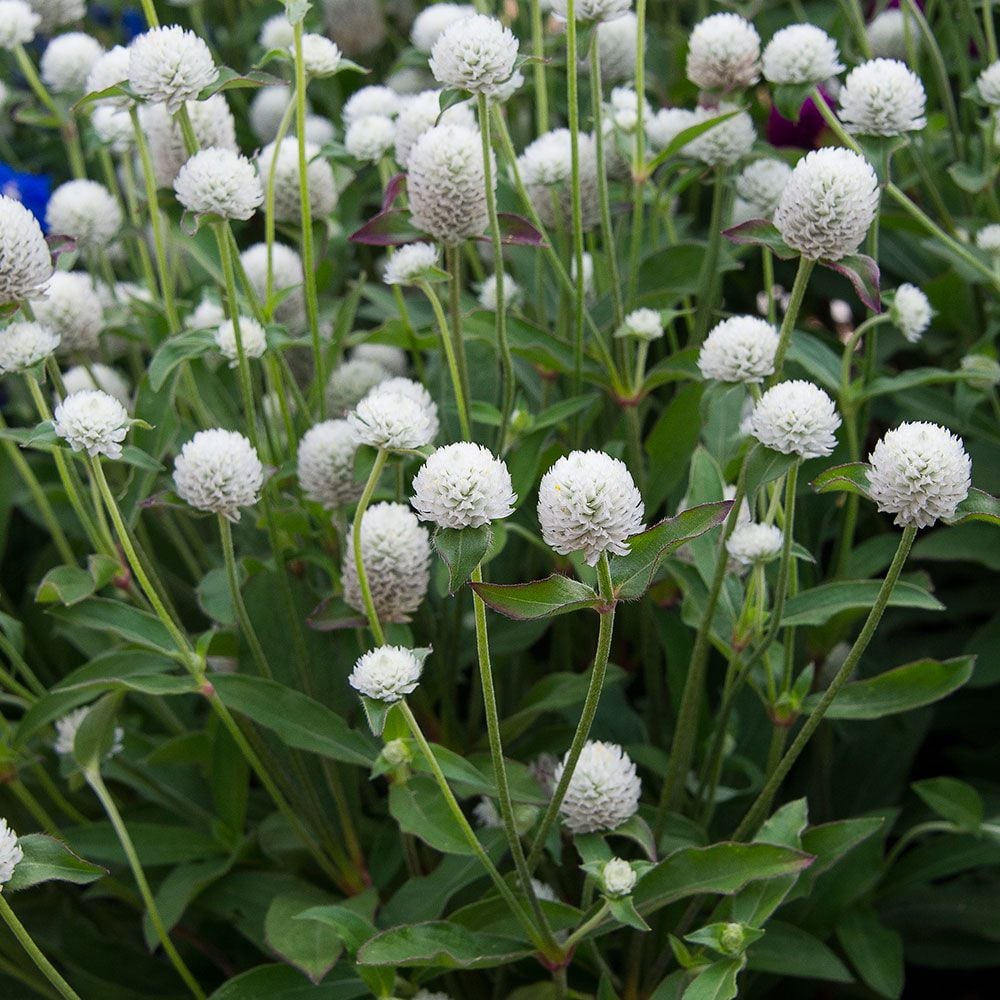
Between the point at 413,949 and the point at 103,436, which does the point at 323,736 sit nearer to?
the point at 413,949

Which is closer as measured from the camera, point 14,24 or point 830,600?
point 830,600

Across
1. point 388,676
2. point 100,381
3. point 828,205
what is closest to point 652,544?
point 388,676

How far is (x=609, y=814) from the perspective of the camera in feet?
3.63

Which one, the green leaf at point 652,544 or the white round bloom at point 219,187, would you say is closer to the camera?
the green leaf at point 652,544

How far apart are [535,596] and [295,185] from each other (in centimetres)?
85

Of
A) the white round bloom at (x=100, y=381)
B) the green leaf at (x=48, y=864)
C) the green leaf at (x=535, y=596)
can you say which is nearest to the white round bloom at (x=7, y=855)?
the green leaf at (x=48, y=864)

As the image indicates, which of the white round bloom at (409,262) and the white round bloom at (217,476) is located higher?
the white round bloom at (409,262)

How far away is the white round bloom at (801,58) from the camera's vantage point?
1291 mm

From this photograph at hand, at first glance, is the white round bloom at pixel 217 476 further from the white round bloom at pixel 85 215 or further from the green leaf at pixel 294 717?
the white round bloom at pixel 85 215

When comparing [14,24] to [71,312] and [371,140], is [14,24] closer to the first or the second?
[71,312]

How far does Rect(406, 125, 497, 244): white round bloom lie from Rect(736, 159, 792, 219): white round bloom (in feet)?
1.54

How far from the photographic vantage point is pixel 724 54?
1409 mm

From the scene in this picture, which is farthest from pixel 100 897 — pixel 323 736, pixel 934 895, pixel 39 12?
pixel 39 12

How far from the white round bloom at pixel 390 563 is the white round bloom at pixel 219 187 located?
0.31 meters
